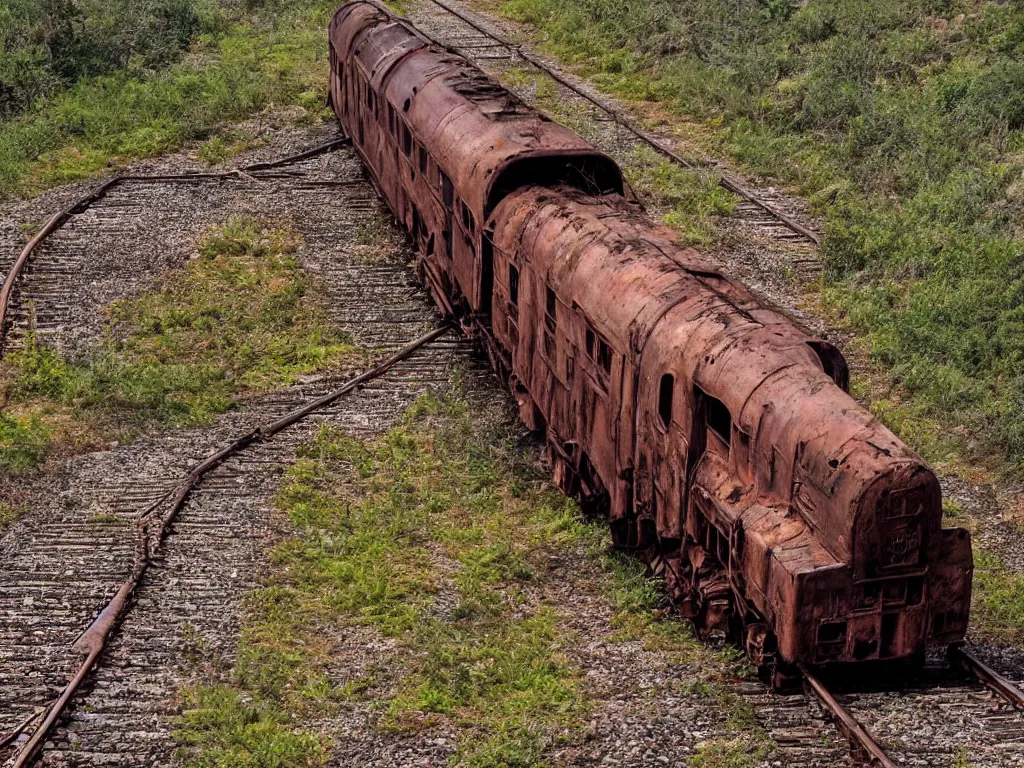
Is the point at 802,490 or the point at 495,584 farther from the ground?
the point at 802,490

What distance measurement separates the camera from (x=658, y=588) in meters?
12.3

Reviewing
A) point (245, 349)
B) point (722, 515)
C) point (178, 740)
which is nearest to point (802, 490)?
point (722, 515)

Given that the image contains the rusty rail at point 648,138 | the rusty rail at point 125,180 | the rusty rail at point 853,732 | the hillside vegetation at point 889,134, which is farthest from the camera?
the rusty rail at point 648,138

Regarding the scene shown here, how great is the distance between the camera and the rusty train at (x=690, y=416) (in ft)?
31.3

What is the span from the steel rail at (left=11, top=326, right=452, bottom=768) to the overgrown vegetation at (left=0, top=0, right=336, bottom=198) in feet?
31.9

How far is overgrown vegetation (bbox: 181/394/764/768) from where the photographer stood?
1059cm

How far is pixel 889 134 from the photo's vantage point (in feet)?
73.2

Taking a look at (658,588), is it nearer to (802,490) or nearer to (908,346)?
(802,490)

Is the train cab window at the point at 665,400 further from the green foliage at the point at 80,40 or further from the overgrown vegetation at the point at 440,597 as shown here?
the green foliage at the point at 80,40

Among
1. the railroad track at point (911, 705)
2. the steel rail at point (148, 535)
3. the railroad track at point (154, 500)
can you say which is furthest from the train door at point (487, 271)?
the railroad track at point (911, 705)

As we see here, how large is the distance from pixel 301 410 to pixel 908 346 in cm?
792

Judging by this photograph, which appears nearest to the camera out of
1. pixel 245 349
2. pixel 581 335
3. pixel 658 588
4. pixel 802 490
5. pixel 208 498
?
pixel 802 490

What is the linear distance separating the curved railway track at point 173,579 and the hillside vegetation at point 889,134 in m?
1.66

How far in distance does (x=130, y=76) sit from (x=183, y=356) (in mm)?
12884
